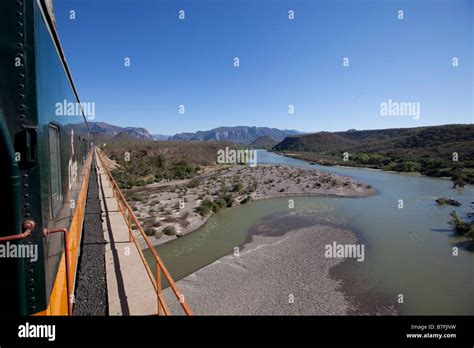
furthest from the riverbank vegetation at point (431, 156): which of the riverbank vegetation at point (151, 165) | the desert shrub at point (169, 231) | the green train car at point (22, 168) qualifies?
the green train car at point (22, 168)

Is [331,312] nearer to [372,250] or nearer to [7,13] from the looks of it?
[372,250]

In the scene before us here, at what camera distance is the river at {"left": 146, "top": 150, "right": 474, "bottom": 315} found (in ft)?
43.5

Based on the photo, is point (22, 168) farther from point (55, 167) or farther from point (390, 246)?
point (390, 246)

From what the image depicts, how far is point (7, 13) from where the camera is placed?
2.28 meters

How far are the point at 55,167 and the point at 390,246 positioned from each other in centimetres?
2100

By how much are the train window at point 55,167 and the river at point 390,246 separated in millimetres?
11664

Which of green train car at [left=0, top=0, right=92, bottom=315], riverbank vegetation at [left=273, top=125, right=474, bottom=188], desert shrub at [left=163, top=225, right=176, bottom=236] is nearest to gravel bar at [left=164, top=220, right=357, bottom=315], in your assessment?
desert shrub at [left=163, top=225, right=176, bottom=236]

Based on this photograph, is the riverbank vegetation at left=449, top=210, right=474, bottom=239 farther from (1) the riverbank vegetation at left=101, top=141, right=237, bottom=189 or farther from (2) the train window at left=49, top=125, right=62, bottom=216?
(1) the riverbank vegetation at left=101, top=141, right=237, bottom=189

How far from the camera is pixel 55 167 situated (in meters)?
3.50

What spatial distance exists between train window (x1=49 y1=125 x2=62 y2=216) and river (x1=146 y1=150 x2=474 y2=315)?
11664mm

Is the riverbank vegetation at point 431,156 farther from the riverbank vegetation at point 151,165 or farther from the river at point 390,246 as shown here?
the riverbank vegetation at point 151,165

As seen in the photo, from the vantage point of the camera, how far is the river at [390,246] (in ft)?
43.5

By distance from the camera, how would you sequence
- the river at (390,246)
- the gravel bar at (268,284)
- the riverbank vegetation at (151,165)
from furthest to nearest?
the riverbank vegetation at (151,165) → the river at (390,246) → the gravel bar at (268,284)
